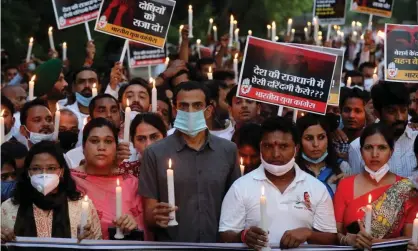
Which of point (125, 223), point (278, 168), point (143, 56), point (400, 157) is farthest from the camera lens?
point (143, 56)

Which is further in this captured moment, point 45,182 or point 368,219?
point 45,182

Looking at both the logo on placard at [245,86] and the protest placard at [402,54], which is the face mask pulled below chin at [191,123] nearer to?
the logo on placard at [245,86]

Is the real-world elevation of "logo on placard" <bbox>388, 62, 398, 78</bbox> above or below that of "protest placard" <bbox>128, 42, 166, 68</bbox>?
below

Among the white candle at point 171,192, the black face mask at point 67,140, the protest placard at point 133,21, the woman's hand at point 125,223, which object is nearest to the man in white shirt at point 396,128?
the white candle at point 171,192

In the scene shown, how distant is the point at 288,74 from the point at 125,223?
2.41 metres

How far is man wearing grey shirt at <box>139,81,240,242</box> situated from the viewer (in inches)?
276

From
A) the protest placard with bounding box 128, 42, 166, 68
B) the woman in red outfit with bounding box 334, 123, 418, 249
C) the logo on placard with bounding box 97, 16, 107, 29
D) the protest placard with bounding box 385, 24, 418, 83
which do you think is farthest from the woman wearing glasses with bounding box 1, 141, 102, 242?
the protest placard with bounding box 128, 42, 166, 68

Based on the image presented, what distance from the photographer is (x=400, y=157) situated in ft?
26.6

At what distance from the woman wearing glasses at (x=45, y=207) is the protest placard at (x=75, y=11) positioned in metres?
6.38

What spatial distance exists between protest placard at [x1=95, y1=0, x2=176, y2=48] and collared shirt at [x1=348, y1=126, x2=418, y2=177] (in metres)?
3.33

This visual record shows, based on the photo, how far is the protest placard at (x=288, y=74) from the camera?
27.1ft

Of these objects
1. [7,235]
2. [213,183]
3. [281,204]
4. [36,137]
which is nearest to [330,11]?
[36,137]

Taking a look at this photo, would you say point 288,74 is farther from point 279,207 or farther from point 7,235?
point 7,235

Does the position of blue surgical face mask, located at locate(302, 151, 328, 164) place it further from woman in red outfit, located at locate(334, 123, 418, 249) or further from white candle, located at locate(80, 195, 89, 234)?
white candle, located at locate(80, 195, 89, 234)
